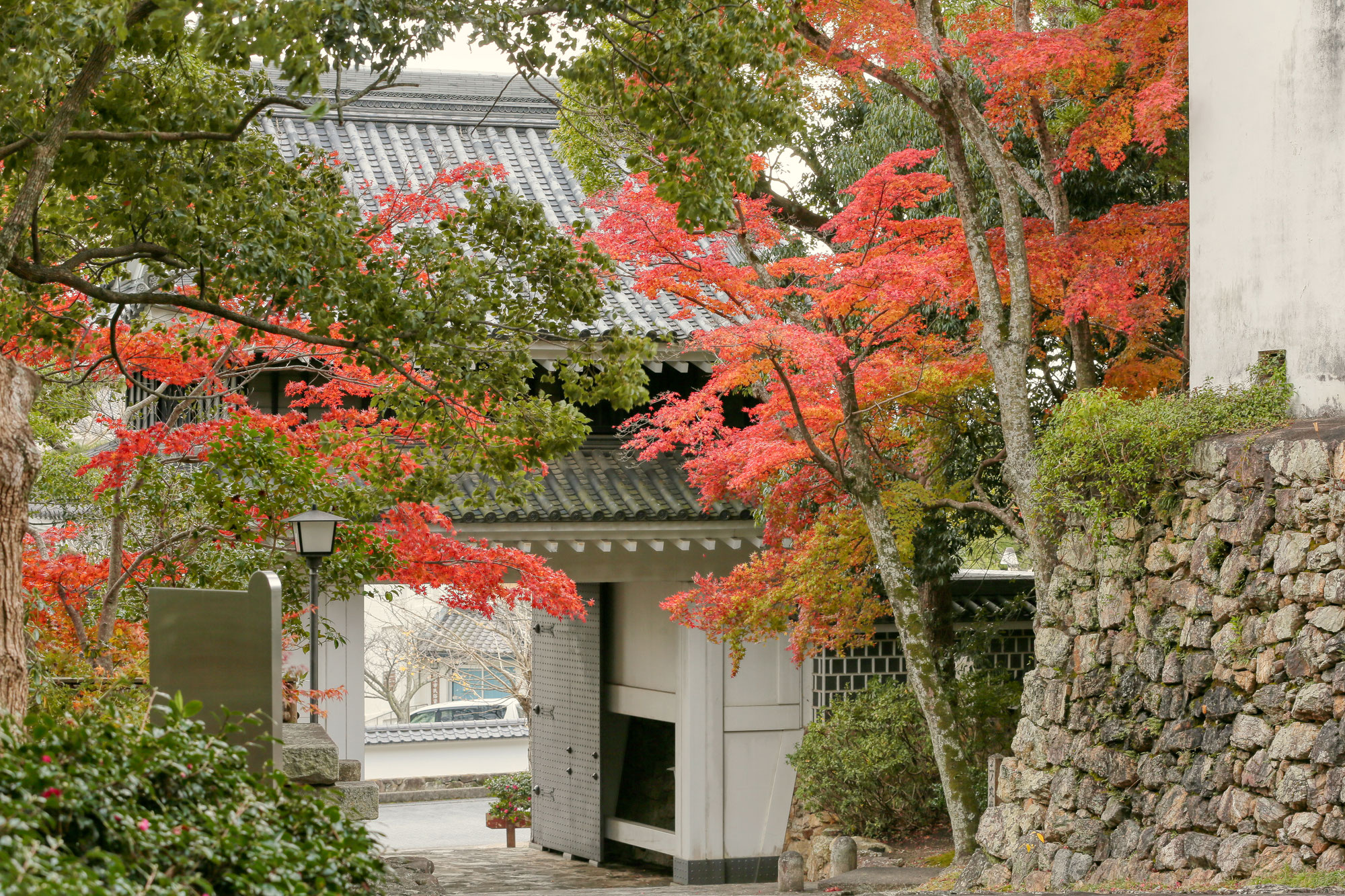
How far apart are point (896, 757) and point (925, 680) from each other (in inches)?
73.1

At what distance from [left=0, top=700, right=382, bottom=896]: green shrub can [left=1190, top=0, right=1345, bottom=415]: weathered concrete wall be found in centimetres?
675

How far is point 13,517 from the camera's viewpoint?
4.76 metres

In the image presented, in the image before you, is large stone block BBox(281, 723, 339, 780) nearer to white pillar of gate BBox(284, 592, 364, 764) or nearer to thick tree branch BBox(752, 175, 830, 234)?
white pillar of gate BBox(284, 592, 364, 764)

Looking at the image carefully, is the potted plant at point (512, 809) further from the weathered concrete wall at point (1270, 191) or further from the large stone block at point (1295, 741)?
the weathered concrete wall at point (1270, 191)

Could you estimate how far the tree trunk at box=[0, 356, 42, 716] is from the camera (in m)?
4.71

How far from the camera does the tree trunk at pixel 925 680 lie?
10227 millimetres

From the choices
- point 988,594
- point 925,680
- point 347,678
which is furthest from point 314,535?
point 988,594

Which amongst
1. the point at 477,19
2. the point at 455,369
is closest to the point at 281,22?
the point at 477,19

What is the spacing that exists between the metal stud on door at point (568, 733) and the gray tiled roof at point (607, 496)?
99.2 inches

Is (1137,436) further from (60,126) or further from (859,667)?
(60,126)

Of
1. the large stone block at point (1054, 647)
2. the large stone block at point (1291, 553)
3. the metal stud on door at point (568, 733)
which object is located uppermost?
the large stone block at point (1291, 553)

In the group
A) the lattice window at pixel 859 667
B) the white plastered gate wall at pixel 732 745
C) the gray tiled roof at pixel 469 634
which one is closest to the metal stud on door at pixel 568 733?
the white plastered gate wall at pixel 732 745

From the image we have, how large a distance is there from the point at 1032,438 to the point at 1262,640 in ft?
9.05

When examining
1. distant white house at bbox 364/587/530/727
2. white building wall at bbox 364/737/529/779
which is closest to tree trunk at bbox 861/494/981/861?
distant white house at bbox 364/587/530/727
